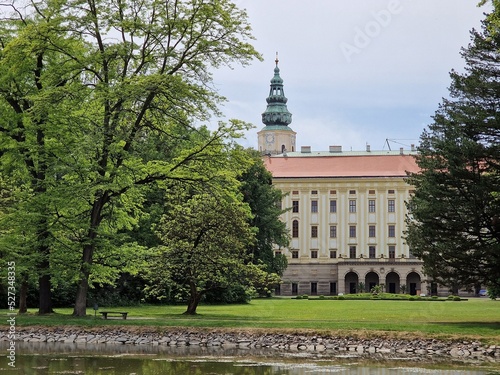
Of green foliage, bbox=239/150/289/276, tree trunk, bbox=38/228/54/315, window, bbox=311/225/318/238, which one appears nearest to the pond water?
tree trunk, bbox=38/228/54/315

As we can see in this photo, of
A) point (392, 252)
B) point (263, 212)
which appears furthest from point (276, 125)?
point (263, 212)

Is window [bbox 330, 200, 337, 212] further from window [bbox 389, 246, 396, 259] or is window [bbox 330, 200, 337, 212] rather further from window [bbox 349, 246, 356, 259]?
window [bbox 389, 246, 396, 259]

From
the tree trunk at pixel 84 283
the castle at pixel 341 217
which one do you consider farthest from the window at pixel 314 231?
the tree trunk at pixel 84 283

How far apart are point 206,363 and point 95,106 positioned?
39.9ft

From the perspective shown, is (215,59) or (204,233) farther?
(204,233)

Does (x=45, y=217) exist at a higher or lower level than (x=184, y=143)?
lower

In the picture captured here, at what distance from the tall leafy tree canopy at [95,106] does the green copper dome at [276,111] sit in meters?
99.4

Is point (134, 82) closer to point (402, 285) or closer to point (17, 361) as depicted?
point (17, 361)

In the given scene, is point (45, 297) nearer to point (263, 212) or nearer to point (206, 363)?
point (206, 363)

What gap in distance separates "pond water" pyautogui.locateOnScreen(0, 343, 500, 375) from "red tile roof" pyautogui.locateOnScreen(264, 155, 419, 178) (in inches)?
2389

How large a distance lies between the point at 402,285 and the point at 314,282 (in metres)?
9.07

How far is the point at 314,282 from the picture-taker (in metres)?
80.2

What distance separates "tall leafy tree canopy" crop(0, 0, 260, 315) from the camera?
25469 millimetres

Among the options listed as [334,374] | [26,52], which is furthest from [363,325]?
[26,52]
